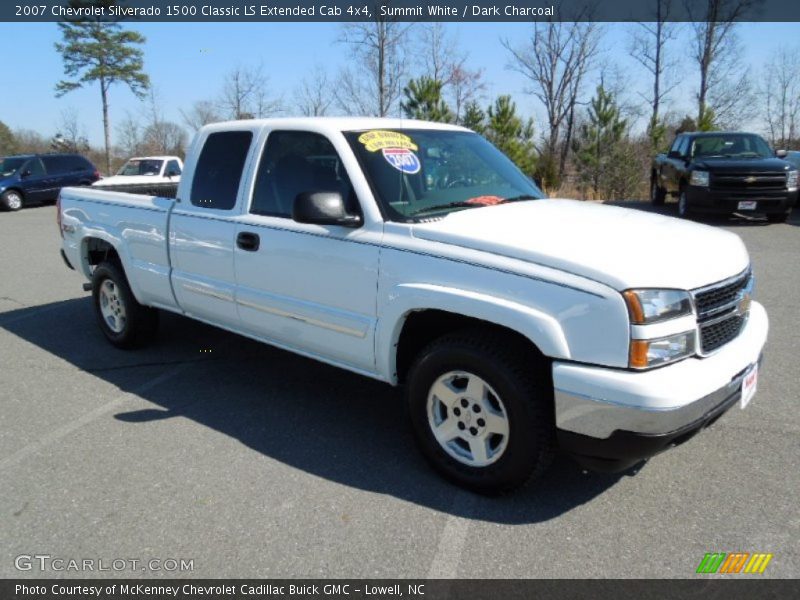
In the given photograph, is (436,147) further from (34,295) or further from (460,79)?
(460,79)

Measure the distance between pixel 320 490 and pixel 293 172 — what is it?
6.34ft

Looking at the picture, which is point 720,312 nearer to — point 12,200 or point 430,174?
point 430,174

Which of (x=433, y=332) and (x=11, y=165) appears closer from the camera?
(x=433, y=332)

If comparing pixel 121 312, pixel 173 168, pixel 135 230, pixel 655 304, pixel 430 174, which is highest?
pixel 173 168

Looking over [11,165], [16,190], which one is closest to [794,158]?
[16,190]

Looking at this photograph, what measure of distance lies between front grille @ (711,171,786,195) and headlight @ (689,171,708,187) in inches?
8.2

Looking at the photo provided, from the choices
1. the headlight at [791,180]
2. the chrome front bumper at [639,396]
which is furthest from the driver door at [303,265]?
the headlight at [791,180]

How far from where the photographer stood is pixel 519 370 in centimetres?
297

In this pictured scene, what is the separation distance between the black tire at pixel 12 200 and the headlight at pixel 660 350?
70.7 ft

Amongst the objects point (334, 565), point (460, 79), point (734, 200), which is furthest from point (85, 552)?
point (460, 79)

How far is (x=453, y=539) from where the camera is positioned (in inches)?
114

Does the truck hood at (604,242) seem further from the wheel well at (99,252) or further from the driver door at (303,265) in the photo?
the wheel well at (99,252)

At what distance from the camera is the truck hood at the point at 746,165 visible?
12.3 m
